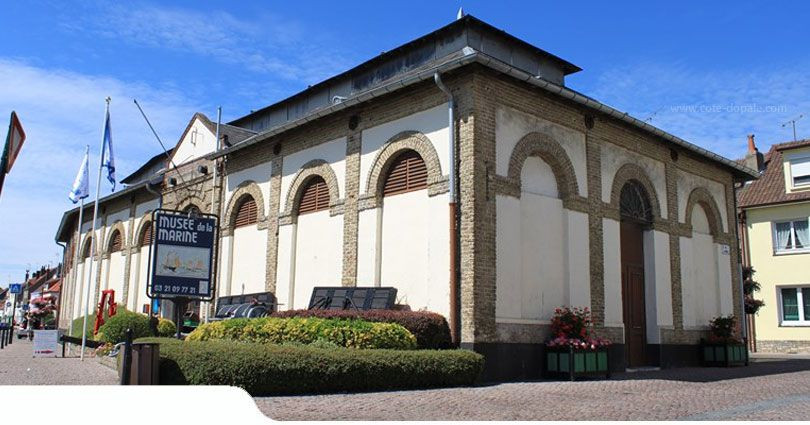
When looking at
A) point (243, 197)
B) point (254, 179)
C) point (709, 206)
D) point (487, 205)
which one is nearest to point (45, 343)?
point (243, 197)

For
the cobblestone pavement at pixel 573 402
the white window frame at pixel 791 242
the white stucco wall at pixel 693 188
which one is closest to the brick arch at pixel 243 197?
the cobblestone pavement at pixel 573 402

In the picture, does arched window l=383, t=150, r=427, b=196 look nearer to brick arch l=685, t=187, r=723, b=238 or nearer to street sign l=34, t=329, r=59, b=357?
brick arch l=685, t=187, r=723, b=238

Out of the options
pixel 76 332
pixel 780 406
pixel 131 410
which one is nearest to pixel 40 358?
pixel 76 332

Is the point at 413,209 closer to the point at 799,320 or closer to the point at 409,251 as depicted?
the point at 409,251

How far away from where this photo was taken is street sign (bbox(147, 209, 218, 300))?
14.0m

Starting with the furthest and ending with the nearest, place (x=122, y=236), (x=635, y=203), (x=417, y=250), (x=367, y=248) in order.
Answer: (x=122, y=236), (x=635, y=203), (x=367, y=248), (x=417, y=250)

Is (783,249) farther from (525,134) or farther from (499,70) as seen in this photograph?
(499,70)

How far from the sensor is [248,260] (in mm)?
21375

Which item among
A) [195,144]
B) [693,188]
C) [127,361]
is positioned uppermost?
[195,144]

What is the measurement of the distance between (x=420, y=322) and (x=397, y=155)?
14.3 feet

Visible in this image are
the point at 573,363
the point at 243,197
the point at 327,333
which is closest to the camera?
the point at 327,333

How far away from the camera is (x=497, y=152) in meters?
15.1

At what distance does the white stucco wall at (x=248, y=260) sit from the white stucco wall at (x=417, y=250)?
216 inches

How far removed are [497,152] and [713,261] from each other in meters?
11.1
